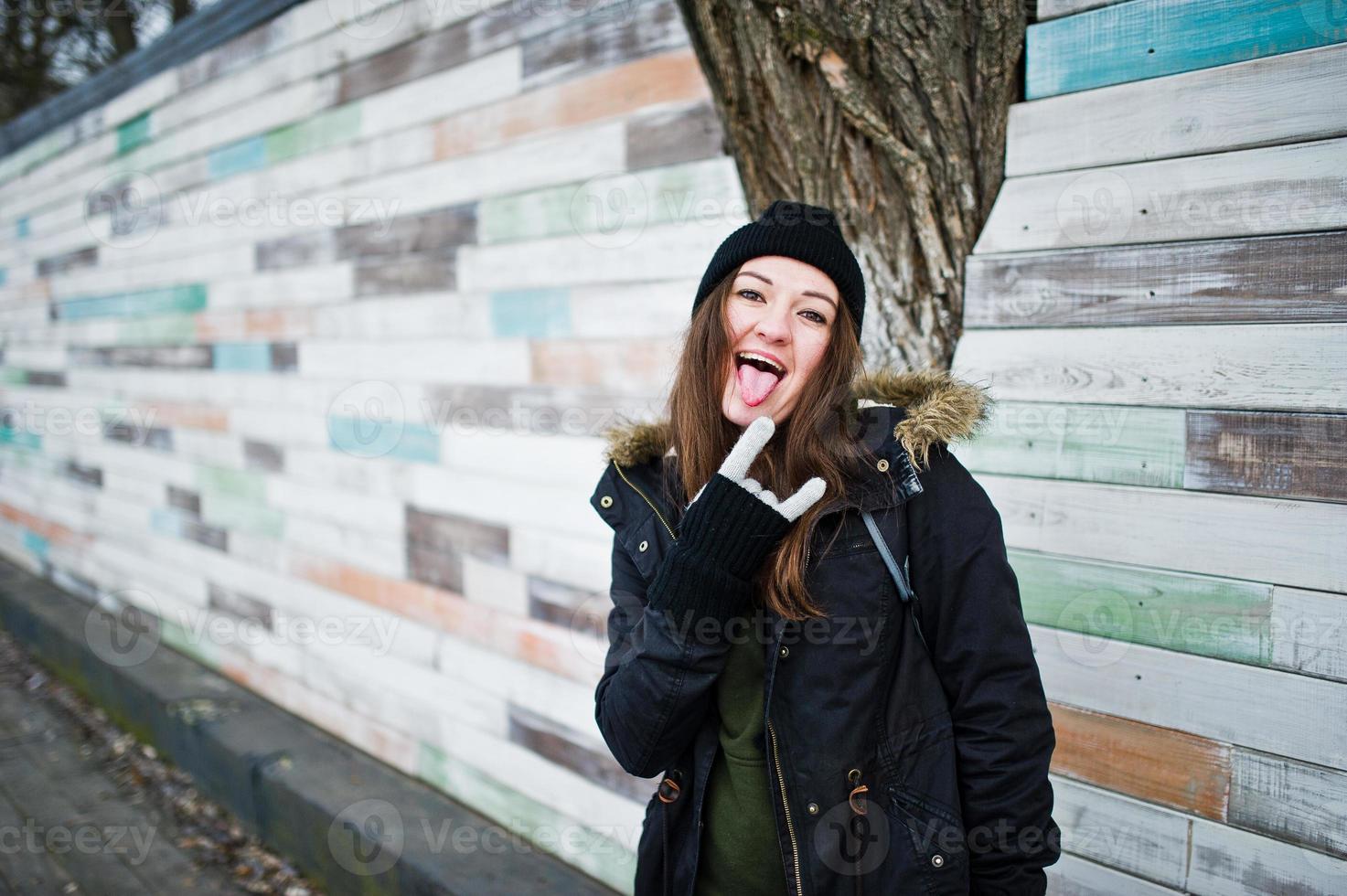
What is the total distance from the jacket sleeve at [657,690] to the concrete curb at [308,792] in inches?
62.4

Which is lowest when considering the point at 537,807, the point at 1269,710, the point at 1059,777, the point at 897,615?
the point at 537,807

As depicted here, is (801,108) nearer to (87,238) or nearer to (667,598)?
(667,598)

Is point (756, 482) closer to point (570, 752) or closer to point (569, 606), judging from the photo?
point (569, 606)

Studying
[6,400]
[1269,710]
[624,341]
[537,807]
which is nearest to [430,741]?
[537,807]

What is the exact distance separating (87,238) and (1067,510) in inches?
247

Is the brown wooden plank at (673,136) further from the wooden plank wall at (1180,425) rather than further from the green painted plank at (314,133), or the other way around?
the green painted plank at (314,133)

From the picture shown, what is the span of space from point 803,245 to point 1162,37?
2.81ft

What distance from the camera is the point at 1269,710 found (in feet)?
5.45

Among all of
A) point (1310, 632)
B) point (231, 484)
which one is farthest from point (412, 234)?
point (1310, 632)

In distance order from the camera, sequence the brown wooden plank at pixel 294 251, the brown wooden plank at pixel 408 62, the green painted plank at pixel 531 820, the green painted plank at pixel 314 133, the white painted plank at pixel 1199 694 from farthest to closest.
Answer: the brown wooden plank at pixel 294 251, the green painted plank at pixel 314 133, the brown wooden plank at pixel 408 62, the green painted plank at pixel 531 820, the white painted plank at pixel 1199 694

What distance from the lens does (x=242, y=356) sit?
173 inches

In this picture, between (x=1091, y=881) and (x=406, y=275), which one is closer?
(x=1091, y=881)

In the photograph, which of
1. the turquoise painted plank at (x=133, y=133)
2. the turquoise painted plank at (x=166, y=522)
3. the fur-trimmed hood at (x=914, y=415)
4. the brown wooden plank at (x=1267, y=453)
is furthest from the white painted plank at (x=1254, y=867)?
the turquoise painted plank at (x=133, y=133)

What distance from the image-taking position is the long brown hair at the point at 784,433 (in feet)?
4.76
